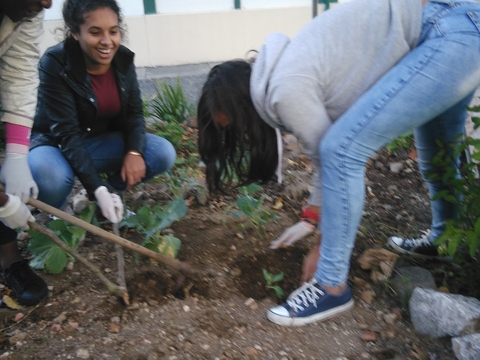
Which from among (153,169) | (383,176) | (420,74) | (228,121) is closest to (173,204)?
(153,169)

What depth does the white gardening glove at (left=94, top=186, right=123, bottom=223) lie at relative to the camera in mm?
2045

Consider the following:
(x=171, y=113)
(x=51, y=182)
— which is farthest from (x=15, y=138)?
(x=171, y=113)

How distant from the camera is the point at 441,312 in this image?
1.76m

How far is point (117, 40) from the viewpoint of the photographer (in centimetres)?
218

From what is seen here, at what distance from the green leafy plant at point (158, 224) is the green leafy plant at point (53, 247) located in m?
0.24

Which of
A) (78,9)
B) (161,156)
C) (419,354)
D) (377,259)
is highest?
(78,9)

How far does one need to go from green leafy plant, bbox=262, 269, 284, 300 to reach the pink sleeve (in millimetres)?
1084

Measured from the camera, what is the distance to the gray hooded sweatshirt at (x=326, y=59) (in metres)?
1.54

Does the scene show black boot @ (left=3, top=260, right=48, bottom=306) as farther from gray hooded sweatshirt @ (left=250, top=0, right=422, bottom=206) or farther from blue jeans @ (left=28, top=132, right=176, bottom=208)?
gray hooded sweatshirt @ (left=250, top=0, right=422, bottom=206)

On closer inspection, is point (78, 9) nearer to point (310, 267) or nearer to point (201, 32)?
point (310, 267)

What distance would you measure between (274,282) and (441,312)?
2.16 ft

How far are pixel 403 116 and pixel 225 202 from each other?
1.35 meters

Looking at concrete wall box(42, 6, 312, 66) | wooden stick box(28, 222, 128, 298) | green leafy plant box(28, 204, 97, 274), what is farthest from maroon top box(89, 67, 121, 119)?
concrete wall box(42, 6, 312, 66)

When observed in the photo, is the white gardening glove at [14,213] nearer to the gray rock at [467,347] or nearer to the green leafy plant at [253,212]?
the green leafy plant at [253,212]
